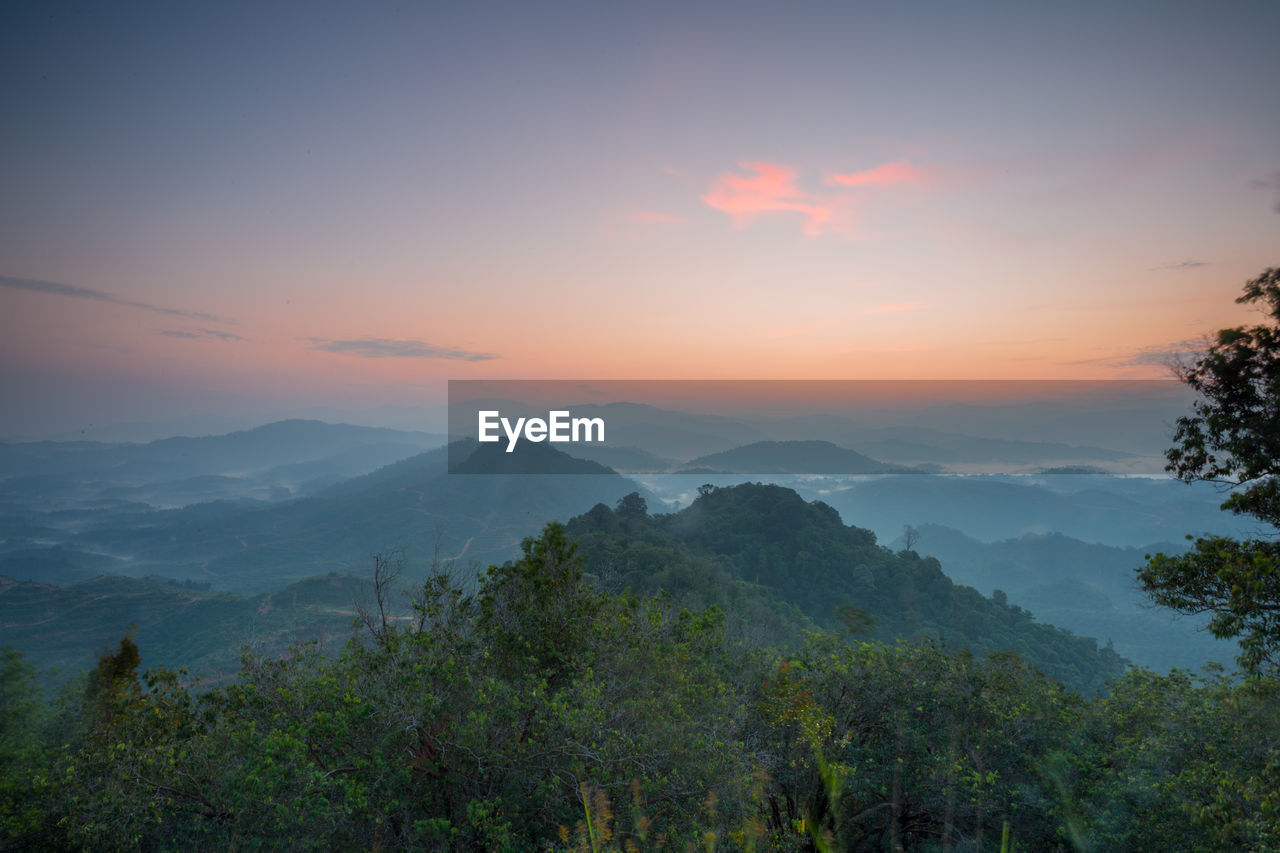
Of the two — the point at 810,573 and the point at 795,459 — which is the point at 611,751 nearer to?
the point at 810,573

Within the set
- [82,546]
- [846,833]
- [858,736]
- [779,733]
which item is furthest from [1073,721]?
[82,546]

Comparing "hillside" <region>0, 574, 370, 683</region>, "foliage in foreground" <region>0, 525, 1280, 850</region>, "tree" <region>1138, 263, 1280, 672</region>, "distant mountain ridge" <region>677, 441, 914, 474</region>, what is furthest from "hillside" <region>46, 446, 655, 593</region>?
"tree" <region>1138, 263, 1280, 672</region>

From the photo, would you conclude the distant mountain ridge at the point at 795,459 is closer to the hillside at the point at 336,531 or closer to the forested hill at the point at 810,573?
the hillside at the point at 336,531

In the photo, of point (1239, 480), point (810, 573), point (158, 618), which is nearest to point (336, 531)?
point (158, 618)

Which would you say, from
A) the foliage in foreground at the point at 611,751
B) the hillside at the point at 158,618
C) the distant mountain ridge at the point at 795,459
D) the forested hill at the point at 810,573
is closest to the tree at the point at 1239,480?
the foliage in foreground at the point at 611,751

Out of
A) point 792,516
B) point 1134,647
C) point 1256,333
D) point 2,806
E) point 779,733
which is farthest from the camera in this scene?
point 1134,647

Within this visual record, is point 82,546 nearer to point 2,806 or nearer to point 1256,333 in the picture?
point 2,806
